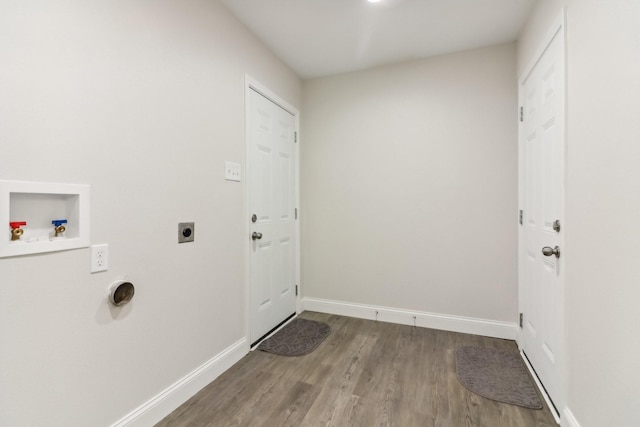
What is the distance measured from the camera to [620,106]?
107 centimetres

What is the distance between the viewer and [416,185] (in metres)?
2.76

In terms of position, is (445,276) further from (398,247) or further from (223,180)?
(223,180)

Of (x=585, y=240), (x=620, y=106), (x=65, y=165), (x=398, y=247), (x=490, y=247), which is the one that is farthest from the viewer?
(x=398, y=247)

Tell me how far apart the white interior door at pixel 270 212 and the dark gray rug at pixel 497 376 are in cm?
156

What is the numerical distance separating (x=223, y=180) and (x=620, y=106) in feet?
6.70

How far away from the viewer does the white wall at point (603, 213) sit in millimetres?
1006

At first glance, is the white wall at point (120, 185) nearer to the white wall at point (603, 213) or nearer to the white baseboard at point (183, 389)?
the white baseboard at point (183, 389)

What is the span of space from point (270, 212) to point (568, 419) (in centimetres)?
230

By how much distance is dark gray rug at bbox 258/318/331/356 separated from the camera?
231cm

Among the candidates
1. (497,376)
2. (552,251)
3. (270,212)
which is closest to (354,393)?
(497,376)

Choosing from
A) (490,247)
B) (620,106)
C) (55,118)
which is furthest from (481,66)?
(55,118)

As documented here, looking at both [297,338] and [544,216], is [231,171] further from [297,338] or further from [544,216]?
[544,216]

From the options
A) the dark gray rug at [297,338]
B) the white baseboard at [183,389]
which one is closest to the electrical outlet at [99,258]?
the white baseboard at [183,389]

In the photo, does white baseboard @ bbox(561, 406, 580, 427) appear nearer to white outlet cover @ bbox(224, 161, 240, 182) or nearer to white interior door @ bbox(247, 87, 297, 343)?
white interior door @ bbox(247, 87, 297, 343)
